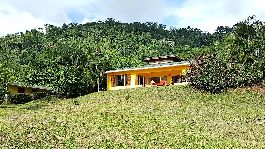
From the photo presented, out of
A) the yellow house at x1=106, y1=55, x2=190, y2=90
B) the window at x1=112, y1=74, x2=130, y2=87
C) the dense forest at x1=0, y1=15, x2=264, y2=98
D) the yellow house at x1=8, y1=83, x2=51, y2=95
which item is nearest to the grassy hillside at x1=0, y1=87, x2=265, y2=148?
the dense forest at x1=0, y1=15, x2=264, y2=98

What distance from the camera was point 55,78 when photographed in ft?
154

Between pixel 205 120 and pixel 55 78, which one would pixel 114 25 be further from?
pixel 205 120

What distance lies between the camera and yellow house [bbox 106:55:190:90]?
1773 inches

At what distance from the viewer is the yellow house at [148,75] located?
45028 mm

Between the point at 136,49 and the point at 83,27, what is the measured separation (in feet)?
80.2

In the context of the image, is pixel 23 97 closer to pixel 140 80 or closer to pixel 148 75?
pixel 140 80

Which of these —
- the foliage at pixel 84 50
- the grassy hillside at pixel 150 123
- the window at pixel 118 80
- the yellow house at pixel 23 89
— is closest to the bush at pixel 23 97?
the foliage at pixel 84 50

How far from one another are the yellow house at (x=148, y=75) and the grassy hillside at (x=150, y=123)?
344 inches

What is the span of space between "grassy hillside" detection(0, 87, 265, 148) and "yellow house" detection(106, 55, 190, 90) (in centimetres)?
873

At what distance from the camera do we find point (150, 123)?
79.9ft

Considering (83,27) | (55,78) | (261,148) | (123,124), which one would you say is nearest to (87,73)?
(55,78)

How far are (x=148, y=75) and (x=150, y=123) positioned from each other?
982 inches

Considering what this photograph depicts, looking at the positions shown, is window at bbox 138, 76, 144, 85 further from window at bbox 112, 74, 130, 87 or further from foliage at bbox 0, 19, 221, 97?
foliage at bbox 0, 19, 221, 97

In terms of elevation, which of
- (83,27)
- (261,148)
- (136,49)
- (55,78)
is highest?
(83,27)
